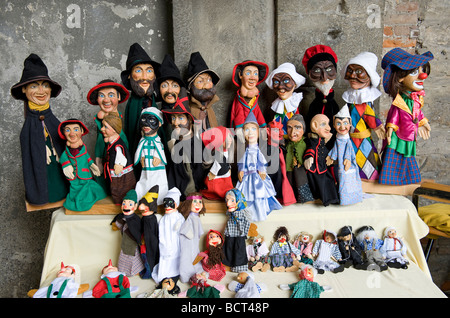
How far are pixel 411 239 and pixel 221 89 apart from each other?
2.06 m

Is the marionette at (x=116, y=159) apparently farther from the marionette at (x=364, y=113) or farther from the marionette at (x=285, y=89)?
the marionette at (x=364, y=113)

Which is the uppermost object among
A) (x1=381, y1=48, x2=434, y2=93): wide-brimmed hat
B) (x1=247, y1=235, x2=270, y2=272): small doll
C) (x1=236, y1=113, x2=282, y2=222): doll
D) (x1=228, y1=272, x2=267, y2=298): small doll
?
(x1=381, y1=48, x2=434, y2=93): wide-brimmed hat

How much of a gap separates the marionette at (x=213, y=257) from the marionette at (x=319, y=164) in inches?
32.9

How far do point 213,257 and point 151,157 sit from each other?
882 mm

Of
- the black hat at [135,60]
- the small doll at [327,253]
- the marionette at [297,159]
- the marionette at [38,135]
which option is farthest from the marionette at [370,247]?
the marionette at [38,135]

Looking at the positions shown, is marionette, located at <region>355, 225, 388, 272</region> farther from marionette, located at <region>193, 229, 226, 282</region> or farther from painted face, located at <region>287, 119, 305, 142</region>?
marionette, located at <region>193, 229, 226, 282</region>

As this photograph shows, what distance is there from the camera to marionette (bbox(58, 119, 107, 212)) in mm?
2875

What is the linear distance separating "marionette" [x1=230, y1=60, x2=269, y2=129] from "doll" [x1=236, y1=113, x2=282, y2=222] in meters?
0.48

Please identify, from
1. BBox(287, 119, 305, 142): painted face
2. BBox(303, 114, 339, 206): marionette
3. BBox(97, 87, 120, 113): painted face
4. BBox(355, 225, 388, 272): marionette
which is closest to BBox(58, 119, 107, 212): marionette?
BBox(97, 87, 120, 113): painted face

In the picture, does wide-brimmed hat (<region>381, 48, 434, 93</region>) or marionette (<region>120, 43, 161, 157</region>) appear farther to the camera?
marionette (<region>120, 43, 161, 157</region>)

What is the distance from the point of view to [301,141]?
2.98 meters

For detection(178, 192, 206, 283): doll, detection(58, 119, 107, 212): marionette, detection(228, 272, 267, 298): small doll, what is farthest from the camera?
detection(58, 119, 107, 212): marionette

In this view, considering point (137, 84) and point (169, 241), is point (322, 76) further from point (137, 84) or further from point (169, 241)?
point (169, 241)

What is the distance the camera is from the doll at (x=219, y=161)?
9.50 ft
